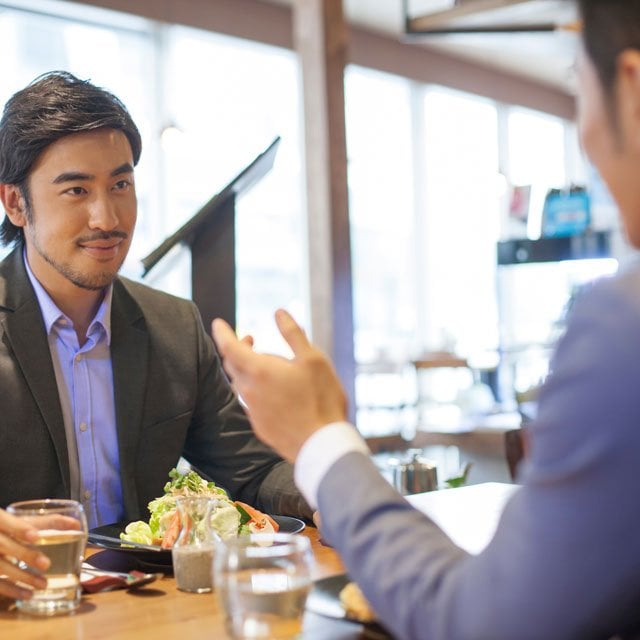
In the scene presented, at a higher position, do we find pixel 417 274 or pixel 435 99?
pixel 435 99

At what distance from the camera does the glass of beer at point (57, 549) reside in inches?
42.3

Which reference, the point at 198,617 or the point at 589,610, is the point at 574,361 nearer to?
the point at 589,610

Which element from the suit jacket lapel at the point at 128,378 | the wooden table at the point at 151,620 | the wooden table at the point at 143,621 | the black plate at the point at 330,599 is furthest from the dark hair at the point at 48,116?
the black plate at the point at 330,599

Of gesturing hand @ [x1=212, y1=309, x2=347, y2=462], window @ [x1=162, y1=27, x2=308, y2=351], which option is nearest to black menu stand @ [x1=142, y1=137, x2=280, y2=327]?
gesturing hand @ [x1=212, y1=309, x2=347, y2=462]

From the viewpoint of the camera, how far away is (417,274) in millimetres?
10352

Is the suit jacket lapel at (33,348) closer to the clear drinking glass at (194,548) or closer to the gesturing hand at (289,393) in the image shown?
the clear drinking glass at (194,548)

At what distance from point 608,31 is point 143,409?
1.35 meters

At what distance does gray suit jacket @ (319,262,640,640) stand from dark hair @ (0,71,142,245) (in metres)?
1.39

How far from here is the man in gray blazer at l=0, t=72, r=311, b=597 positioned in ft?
5.82

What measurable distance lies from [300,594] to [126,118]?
1.32 meters

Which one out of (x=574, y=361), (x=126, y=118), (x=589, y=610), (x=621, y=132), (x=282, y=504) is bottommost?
(x=282, y=504)

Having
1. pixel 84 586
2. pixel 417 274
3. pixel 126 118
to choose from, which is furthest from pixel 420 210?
pixel 84 586

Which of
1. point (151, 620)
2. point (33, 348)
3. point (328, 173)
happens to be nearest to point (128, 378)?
point (33, 348)

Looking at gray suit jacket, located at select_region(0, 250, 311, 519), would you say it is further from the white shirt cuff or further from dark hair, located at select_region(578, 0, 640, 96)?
dark hair, located at select_region(578, 0, 640, 96)
